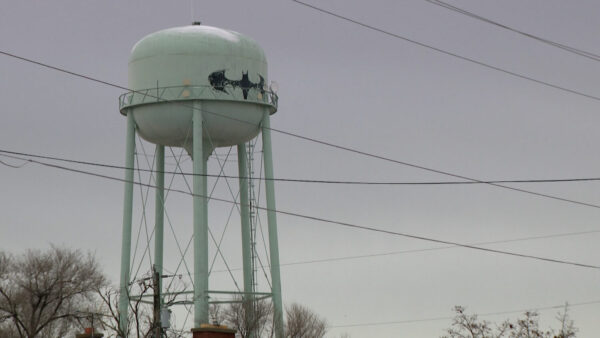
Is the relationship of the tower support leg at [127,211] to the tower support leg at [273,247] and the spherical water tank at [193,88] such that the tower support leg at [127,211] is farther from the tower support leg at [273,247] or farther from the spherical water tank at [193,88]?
the tower support leg at [273,247]

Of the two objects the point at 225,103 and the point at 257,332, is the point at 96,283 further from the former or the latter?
the point at 225,103

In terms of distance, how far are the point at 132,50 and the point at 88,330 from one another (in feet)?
37.2

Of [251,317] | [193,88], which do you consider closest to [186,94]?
[193,88]

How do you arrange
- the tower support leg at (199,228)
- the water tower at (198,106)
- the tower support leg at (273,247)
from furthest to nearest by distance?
the tower support leg at (273,247) → the water tower at (198,106) → the tower support leg at (199,228)

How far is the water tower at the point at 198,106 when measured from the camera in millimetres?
47906

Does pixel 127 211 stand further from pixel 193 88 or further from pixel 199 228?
pixel 193 88

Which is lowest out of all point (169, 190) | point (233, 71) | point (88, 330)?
point (88, 330)

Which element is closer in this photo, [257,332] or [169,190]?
[169,190]

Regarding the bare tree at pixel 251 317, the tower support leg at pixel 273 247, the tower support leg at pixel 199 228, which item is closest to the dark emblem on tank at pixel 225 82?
the tower support leg at pixel 199 228

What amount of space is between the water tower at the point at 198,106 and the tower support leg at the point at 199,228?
0.03 m

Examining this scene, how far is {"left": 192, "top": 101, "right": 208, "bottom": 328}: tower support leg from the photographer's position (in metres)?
46.6

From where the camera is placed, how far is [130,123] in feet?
161

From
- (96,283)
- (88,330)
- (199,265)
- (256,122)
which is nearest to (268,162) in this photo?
(256,122)

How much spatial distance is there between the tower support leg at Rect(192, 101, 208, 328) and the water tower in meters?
0.03
